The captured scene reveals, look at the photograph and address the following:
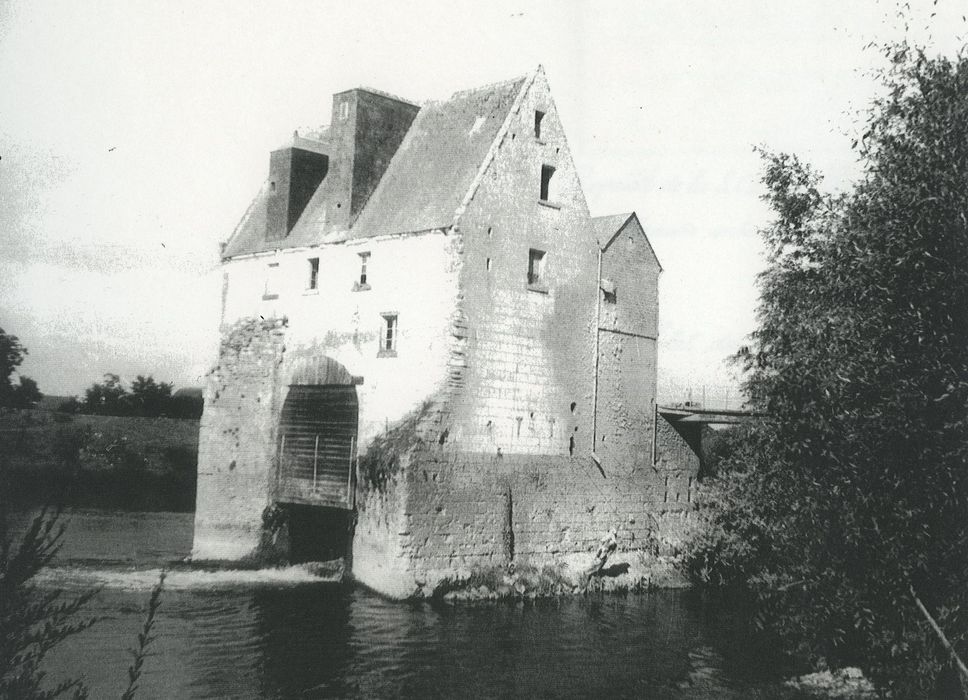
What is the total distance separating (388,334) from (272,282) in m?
6.20

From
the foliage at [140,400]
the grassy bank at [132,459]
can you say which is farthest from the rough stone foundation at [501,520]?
the foliage at [140,400]

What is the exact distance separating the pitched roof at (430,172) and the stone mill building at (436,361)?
0.09 metres

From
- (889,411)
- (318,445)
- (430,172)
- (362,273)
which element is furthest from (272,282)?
(889,411)

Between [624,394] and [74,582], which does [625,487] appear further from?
[74,582]

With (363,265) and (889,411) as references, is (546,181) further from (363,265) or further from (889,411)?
(889,411)

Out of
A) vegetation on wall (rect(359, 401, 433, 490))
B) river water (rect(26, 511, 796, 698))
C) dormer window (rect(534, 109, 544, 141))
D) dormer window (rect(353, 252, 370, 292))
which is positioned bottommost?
river water (rect(26, 511, 796, 698))

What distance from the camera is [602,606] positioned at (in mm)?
27953

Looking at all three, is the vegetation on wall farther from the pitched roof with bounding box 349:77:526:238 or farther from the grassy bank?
the grassy bank

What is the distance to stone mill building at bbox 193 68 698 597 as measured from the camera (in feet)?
88.6

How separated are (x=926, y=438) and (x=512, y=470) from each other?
1481 centimetres

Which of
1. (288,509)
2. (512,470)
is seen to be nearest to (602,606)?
(512,470)

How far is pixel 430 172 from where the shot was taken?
98.6 feet

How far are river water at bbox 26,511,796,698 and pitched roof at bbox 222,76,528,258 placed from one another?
10.7 m

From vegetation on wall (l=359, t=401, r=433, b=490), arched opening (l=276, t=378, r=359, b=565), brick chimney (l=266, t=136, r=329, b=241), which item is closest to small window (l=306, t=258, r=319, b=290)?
brick chimney (l=266, t=136, r=329, b=241)
